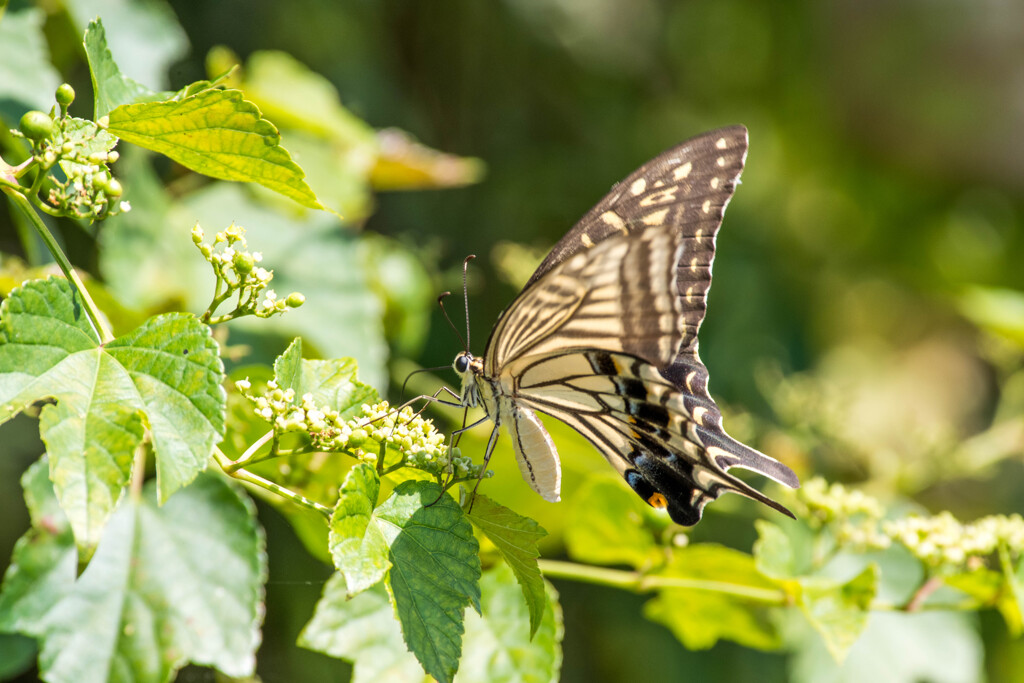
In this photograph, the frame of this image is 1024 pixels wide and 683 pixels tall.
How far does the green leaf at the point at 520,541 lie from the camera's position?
920 millimetres

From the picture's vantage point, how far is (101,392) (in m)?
0.81

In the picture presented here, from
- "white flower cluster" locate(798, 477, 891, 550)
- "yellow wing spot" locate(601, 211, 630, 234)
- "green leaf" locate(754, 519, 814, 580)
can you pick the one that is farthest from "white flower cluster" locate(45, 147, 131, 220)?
"white flower cluster" locate(798, 477, 891, 550)

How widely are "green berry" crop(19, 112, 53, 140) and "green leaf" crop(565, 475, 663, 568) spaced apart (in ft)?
3.11

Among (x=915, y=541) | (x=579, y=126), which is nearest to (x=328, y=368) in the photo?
(x=915, y=541)

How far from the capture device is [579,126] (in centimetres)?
345

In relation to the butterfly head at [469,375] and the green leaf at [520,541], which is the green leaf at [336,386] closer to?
the green leaf at [520,541]

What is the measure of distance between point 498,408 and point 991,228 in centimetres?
403

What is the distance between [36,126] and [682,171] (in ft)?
2.99

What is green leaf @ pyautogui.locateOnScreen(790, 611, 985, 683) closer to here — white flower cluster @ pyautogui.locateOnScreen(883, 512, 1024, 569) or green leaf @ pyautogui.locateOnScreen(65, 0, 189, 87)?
white flower cluster @ pyautogui.locateOnScreen(883, 512, 1024, 569)

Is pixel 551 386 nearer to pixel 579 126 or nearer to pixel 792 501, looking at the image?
pixel 792 501

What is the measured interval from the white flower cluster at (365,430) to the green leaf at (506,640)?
0.25 m

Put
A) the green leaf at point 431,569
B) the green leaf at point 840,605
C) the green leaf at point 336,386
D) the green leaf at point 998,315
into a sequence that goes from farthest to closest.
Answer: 1. the green leaf at point 998,315
2. the green leaf at point 840,605
3. the green leaf at point 336,386
4. the green leaf at point 431,569

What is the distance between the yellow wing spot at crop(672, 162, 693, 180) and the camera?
130 cm

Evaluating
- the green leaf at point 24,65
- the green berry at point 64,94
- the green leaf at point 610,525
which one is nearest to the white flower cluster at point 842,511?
the green leaf at point 610,525
